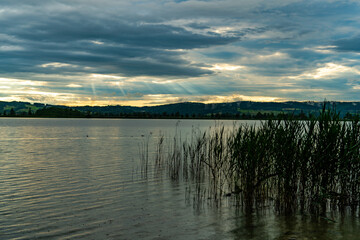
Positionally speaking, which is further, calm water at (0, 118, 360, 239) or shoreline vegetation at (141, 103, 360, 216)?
shoreline vegetation at (141, 103, 360, 216)

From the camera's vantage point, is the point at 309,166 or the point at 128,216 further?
the point at 128,216

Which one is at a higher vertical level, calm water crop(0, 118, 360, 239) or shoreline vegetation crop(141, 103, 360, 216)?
shoreline vegetation crop(141, 103, 360, 216)

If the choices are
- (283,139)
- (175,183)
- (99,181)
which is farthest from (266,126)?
(99,181)

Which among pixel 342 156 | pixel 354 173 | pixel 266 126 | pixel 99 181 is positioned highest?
→ pixel 266 126

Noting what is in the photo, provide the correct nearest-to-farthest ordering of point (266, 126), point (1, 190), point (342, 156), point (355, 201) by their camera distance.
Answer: point (342, 156) < point (355, 201) < point (266, 126) < point (1, 190)

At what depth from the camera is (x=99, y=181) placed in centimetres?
2048

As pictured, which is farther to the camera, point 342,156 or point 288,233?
point 342,156

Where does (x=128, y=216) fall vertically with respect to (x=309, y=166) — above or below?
below

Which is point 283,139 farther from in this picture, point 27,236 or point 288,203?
point 27,236

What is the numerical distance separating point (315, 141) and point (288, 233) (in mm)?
4162

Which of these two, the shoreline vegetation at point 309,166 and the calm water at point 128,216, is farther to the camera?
the shoreline vegetation at point 309,166

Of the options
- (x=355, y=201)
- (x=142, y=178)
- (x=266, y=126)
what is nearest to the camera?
(x=355, y=201)

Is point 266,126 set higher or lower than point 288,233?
higher

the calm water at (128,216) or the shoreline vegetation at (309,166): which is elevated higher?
the shoreline vegetation at (309,166)
